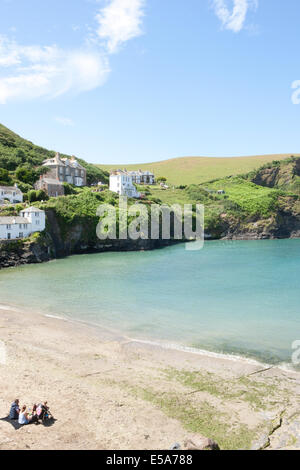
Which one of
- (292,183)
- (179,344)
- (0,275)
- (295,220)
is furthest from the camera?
(292,183)

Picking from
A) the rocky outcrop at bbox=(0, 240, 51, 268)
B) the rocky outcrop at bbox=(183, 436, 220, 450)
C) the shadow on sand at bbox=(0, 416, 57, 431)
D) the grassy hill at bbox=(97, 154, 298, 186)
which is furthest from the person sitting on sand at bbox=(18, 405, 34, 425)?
the grassy hill at bbox=(97, 154, 298, 186)

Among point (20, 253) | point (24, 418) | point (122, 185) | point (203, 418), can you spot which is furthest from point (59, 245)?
point (203, 418)

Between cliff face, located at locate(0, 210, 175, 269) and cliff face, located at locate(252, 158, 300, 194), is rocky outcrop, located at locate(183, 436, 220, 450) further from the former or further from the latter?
cliff face, located at locate(252, 158, 300, 194)

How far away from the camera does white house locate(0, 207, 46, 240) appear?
194 feet

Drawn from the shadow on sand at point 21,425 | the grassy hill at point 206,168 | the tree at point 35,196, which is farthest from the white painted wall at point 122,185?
the shadow on sand at point 21,425

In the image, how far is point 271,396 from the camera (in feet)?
53.8

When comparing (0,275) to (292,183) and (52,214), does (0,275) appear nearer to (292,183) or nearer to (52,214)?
(52,214)

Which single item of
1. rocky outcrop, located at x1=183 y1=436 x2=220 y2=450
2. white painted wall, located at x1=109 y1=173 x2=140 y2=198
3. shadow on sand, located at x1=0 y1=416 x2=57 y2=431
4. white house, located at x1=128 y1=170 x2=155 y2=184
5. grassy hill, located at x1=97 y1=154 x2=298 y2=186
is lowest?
shadow on sand, located at x1=0 y1=416 x2=57 y2=431

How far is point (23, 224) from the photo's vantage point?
62.0 m

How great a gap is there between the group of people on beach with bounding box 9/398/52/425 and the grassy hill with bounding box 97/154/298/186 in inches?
5905
